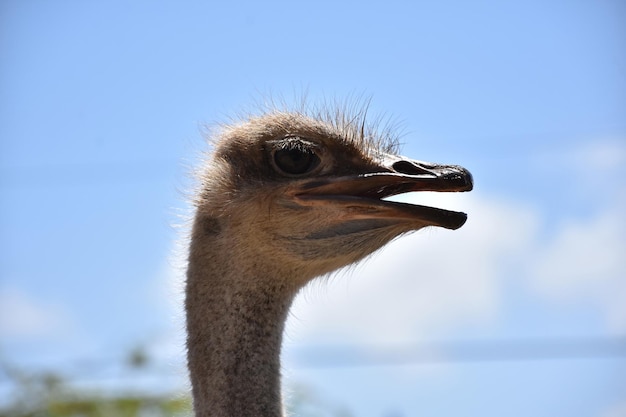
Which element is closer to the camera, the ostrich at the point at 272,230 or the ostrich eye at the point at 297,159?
the ostrich at the point at 272,230

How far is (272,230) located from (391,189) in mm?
428

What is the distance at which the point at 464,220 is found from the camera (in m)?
3.57

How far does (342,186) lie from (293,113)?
0.49 m

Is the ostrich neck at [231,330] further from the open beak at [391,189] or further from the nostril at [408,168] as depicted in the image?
the nostril at [408,168]

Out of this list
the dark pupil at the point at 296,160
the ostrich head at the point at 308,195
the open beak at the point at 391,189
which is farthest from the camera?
the dark pupil at the point at 296,160

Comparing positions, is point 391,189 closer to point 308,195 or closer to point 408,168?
point 408,168

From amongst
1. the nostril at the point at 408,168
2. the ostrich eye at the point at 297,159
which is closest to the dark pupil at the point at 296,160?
the ostrich eye at the point at 297,159

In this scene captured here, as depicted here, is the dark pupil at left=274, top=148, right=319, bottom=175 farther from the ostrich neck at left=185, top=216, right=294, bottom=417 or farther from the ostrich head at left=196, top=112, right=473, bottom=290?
the ostrich neck at left=185, top=216, right=294, bottom=417

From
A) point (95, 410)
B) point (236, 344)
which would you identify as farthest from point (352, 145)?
point (95, 410)

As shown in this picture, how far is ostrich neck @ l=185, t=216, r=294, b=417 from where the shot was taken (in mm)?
3617

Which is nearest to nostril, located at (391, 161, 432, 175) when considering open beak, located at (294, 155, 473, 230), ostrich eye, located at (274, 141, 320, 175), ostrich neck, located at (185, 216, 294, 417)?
open beak, located at (294, 155, 473, 230)

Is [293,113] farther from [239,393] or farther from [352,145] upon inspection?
[239,393]

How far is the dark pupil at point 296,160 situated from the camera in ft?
12.7

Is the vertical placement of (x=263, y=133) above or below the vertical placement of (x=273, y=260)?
above
